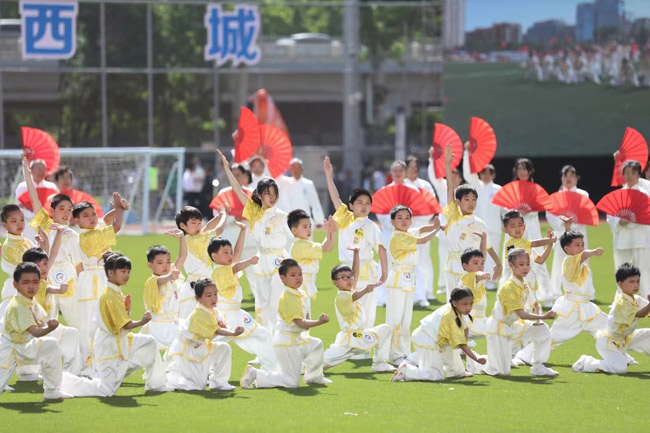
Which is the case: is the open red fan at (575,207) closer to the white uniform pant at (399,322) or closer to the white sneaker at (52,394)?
the white uniform pant at (399,322)

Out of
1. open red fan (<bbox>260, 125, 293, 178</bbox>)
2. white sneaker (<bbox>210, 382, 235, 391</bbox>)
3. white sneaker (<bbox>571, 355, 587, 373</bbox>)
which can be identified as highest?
open red fan (<bbox>260, 125, 293, 178</bbox>)

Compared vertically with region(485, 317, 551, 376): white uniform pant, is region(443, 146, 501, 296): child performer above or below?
Answer: above

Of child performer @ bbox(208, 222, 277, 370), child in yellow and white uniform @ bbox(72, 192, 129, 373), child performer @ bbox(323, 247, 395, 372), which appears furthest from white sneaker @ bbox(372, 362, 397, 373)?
child in yellow and white uniform @ bbox(72, 192, 129, 373)

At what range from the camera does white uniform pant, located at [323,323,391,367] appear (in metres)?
8.88

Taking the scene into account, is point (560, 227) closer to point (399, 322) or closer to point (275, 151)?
point (275, 151)

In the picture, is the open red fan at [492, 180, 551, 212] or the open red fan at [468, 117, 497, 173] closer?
the open red fan at [492, 180, 551, 212]

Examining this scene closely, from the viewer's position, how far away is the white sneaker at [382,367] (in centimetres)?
909

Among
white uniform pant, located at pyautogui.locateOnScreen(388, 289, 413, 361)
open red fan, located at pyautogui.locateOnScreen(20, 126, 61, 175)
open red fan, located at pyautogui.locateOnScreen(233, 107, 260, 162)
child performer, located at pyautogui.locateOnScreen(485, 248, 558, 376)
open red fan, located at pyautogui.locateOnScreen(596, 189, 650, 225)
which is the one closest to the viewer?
child performer, located at pyautogui.locateOnScreen(485, 248, 558, 376)

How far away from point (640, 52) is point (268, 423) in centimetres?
2080

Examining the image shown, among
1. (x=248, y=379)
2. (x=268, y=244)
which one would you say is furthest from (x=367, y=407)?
(x=268, y=244)

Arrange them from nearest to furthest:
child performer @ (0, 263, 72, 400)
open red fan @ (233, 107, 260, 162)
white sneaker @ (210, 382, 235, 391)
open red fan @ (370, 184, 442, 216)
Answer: child performer @ (0, 263, 72, 400), white sneaker @ (210, 382, 235, 391), open red fan @ (370, 184, 442, 216), open red fan @ (233, 107, 260, 162)

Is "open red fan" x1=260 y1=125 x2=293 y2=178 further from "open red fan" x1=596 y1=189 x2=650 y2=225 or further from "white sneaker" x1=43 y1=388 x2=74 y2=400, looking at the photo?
"white sneaker" x1=43 y1=388 x2=74 y2=400

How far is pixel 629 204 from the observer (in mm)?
11758

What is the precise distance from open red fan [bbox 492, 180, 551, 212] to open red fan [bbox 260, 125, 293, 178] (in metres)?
2.91
